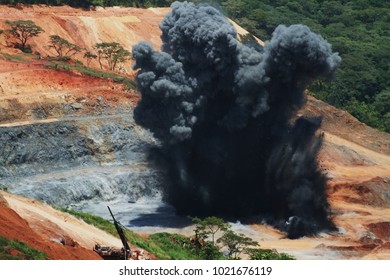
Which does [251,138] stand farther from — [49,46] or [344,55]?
[344,55]

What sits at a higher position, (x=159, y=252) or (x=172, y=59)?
(x=172, y=59)

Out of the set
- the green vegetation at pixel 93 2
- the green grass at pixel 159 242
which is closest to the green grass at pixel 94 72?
the green vegetation at pixel 93 2

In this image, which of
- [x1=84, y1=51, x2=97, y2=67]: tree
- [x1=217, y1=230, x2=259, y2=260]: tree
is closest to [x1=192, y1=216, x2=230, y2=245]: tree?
[x1=217, y1=230, x2=259, y2=260]: tree

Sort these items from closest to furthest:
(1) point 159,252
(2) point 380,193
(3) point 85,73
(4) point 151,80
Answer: (1) point 159,252
(4) point 151,80
(2) point 380,193
(3) point 85,73

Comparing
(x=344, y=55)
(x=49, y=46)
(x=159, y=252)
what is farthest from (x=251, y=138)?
(x=344, y=55)

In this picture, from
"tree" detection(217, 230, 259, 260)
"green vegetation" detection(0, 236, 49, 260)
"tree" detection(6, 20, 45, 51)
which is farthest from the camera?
"tree" detection(6, 20, 45, 51)

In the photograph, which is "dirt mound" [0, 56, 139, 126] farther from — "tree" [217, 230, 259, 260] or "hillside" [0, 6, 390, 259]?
"tree" [217, 230, 259, 260]

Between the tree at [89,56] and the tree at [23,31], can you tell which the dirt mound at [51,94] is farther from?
the tree at [23,31]
